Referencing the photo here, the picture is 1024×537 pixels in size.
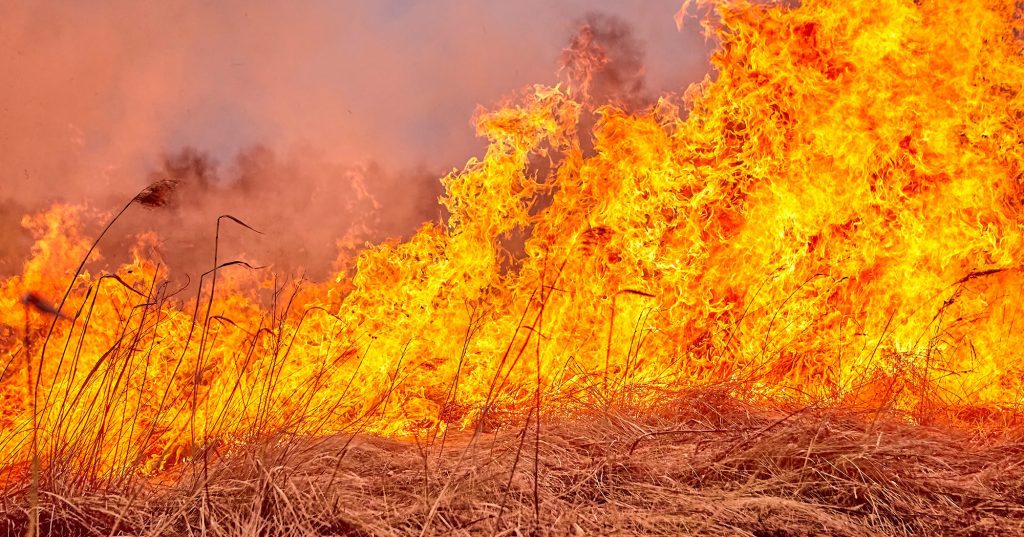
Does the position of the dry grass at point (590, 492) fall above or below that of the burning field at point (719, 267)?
below

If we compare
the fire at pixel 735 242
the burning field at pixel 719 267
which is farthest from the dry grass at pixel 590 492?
the fire at pixel 735 242

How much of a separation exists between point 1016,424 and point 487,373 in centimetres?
437

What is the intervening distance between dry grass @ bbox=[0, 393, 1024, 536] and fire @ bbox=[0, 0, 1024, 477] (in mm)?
2667

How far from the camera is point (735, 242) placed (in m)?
7.14

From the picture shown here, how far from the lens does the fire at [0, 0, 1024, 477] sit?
6602 mm

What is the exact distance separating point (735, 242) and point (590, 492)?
4708mm

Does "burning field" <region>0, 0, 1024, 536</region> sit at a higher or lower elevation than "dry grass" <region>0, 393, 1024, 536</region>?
higher

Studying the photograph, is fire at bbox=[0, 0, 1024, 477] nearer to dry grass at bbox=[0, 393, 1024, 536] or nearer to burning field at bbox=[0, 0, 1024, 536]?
burning field at bbox=[0, 0, 1024, 536]

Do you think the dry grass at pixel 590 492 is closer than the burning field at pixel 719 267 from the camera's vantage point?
Yes

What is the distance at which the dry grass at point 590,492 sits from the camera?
261 centimetres

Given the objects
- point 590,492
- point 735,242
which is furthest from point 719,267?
point 590,492

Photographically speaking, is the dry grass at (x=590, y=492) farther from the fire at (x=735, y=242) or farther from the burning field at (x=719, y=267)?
the fire at (x=735, y=242)

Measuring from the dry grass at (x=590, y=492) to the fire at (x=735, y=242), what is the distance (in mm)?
2667

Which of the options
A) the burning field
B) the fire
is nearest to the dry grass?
the burning field
